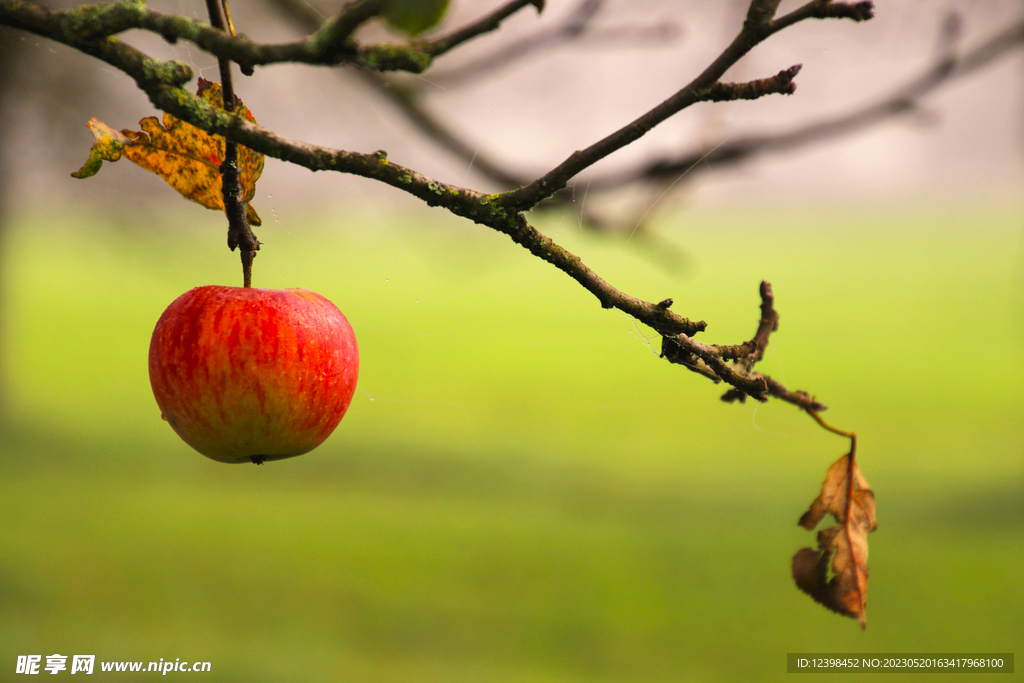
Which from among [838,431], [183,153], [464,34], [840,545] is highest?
[183,153]

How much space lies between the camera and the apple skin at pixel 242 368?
30.6 inches

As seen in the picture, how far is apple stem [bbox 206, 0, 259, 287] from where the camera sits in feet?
2.00

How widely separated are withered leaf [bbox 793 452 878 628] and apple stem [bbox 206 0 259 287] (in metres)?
0.83

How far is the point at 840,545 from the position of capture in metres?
0.93

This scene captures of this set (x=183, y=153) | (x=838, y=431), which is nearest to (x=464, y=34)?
(x=183, y=153)

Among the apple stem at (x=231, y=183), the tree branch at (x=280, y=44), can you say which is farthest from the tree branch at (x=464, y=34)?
the apple stem at (x=231, y=183)

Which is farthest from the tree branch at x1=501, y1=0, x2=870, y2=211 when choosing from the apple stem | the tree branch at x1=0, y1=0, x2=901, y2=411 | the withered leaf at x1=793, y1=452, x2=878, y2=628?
the withered leaf at x1=793, y1=452, x2=878, y2=628

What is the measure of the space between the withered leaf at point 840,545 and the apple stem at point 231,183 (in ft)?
2.73

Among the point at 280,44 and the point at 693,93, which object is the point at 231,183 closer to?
the point at 280,44

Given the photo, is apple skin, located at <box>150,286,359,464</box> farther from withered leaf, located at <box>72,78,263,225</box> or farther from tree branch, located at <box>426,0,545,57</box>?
tree branch, located at <box>426,0,545,57</box>

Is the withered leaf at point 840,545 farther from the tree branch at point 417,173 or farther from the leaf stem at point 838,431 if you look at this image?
the tree branch at point 417,173

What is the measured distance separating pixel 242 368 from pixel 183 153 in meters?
0.27

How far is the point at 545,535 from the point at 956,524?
3428 mm

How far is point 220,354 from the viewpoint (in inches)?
Result: 30.5
